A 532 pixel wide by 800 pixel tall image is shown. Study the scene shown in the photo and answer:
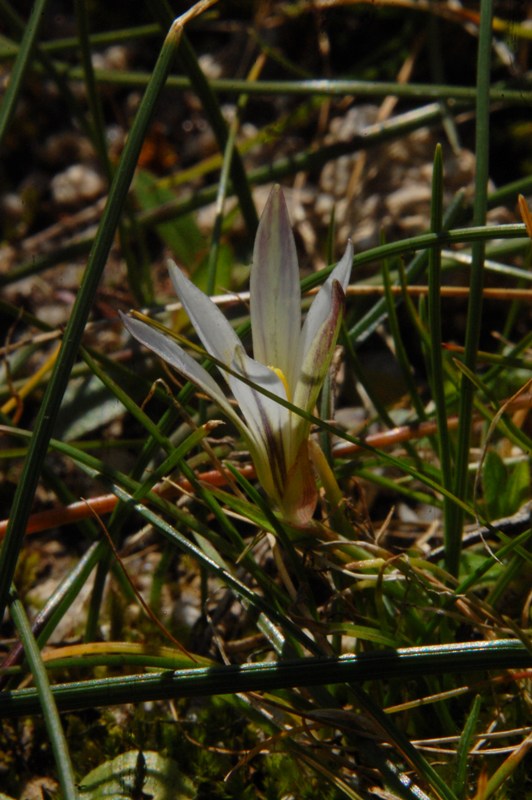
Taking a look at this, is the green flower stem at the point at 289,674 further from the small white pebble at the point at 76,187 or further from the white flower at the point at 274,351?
the small white pebble at the point at 76,187

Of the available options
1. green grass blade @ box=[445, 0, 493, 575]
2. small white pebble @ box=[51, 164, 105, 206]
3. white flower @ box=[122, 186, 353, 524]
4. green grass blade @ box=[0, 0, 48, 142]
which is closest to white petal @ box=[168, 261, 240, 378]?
white flower @ box=[122, 186, 353, 524]

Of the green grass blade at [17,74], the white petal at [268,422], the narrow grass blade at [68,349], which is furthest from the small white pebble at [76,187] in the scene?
the white petal at [268,422]

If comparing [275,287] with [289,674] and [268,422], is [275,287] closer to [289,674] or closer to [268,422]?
[268,422]

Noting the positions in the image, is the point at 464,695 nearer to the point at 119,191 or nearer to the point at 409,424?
the point at 409,424

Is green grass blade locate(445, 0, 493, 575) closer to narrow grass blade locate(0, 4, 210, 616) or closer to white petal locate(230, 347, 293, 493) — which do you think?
white petal locate(230, 347, 293, 493)

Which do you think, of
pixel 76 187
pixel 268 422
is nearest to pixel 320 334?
pixel 268 422
